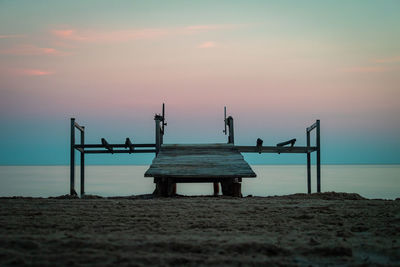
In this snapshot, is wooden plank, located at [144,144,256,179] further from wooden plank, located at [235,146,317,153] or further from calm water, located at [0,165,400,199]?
calm water, located at [0,165,400,199]

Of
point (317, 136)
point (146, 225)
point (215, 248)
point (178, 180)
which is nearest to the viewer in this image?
point (215, 248)

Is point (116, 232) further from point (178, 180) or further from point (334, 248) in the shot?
point (178, 180)

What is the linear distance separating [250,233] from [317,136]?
12.2m

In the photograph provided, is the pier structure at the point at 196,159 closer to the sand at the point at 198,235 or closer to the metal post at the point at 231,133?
the metal post at the point at 231,133

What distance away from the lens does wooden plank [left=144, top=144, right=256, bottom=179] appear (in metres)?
11.8

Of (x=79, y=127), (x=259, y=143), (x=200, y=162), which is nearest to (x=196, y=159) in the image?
(x=200, y=162)

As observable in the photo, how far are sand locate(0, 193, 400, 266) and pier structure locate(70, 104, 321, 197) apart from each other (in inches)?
149

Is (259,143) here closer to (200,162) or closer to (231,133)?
(231,133)

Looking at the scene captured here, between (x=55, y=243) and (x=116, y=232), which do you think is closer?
(x=55, y=243)

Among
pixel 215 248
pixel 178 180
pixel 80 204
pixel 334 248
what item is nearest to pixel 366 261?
pixel 334 248

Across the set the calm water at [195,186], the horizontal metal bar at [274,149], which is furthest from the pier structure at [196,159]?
the calm water at [195,186]

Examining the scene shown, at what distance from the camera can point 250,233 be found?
5586mm

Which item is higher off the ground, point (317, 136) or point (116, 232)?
point (317, 136)

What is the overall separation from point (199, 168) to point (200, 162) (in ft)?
2.62
